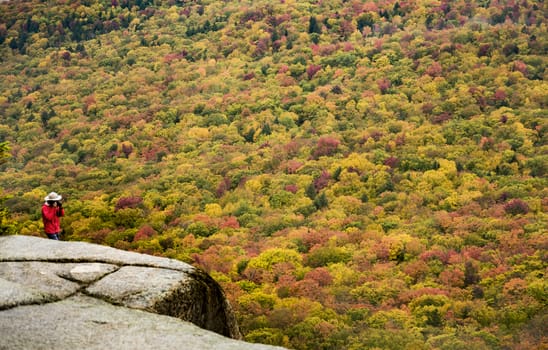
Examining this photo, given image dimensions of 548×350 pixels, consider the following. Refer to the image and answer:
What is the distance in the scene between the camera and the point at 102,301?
9070mm

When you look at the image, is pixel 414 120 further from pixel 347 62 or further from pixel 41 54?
pixel 41 54

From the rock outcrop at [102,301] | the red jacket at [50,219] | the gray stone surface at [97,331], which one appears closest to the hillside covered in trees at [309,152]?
the red jacket at [50,219]

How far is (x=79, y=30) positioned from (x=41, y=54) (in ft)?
36.9

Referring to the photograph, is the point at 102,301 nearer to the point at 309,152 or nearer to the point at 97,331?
the point at 97,331

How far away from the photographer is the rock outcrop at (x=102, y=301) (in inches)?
301

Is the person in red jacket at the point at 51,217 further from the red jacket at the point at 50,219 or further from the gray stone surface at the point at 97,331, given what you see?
the gray stone surface at the point at 97,331

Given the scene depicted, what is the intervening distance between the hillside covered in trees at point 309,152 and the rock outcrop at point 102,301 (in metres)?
3.41

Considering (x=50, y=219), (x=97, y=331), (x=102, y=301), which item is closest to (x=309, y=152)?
(x=50, y=219)

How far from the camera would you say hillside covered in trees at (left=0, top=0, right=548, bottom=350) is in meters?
39.7

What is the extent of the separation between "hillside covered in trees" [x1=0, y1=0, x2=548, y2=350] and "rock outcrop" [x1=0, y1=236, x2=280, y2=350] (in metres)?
3.41

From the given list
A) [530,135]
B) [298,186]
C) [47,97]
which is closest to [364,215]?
[298,186]

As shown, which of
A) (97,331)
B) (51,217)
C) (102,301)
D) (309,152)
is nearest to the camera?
(97,331)

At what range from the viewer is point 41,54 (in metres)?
127

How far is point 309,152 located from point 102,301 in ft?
241
